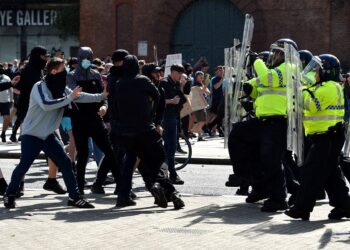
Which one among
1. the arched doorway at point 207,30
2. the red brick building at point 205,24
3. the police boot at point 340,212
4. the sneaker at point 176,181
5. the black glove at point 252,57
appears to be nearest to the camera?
the police boot at point 340,212

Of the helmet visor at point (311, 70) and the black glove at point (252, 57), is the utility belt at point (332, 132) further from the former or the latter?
the black glove at point (252, 57)

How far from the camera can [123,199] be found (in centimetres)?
1162

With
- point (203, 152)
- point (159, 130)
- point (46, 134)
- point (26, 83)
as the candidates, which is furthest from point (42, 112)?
point (203, 152)

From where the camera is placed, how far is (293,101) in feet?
36.1

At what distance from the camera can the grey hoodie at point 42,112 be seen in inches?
442

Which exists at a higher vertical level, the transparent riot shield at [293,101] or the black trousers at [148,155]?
the transparent riot shield at [293,101]

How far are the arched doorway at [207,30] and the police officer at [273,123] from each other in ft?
86.6

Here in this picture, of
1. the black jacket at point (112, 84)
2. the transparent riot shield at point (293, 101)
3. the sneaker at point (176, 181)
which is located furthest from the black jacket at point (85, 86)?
the transparent riot shield at point (293, 101)

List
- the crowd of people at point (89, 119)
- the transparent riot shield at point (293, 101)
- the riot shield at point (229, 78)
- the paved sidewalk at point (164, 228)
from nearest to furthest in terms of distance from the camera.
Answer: the paved sidewalk at point (164, 228) < the transparent riot shield at point (293, 101) < the crowd of people at point (89, 119) < the riot shield at point (229, 78)

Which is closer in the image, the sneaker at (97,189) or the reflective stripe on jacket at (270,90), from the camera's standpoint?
the reflective stripe on jacket at (270,90)

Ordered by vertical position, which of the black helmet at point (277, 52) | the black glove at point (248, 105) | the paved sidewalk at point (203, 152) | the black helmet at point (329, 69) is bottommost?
the paved sidewalk at point (203, 152)

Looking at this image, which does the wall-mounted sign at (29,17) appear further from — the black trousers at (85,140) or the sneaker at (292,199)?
the sneaker at (292,199)

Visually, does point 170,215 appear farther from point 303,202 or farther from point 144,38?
point 144,38

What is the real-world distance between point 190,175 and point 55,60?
4.92 m
